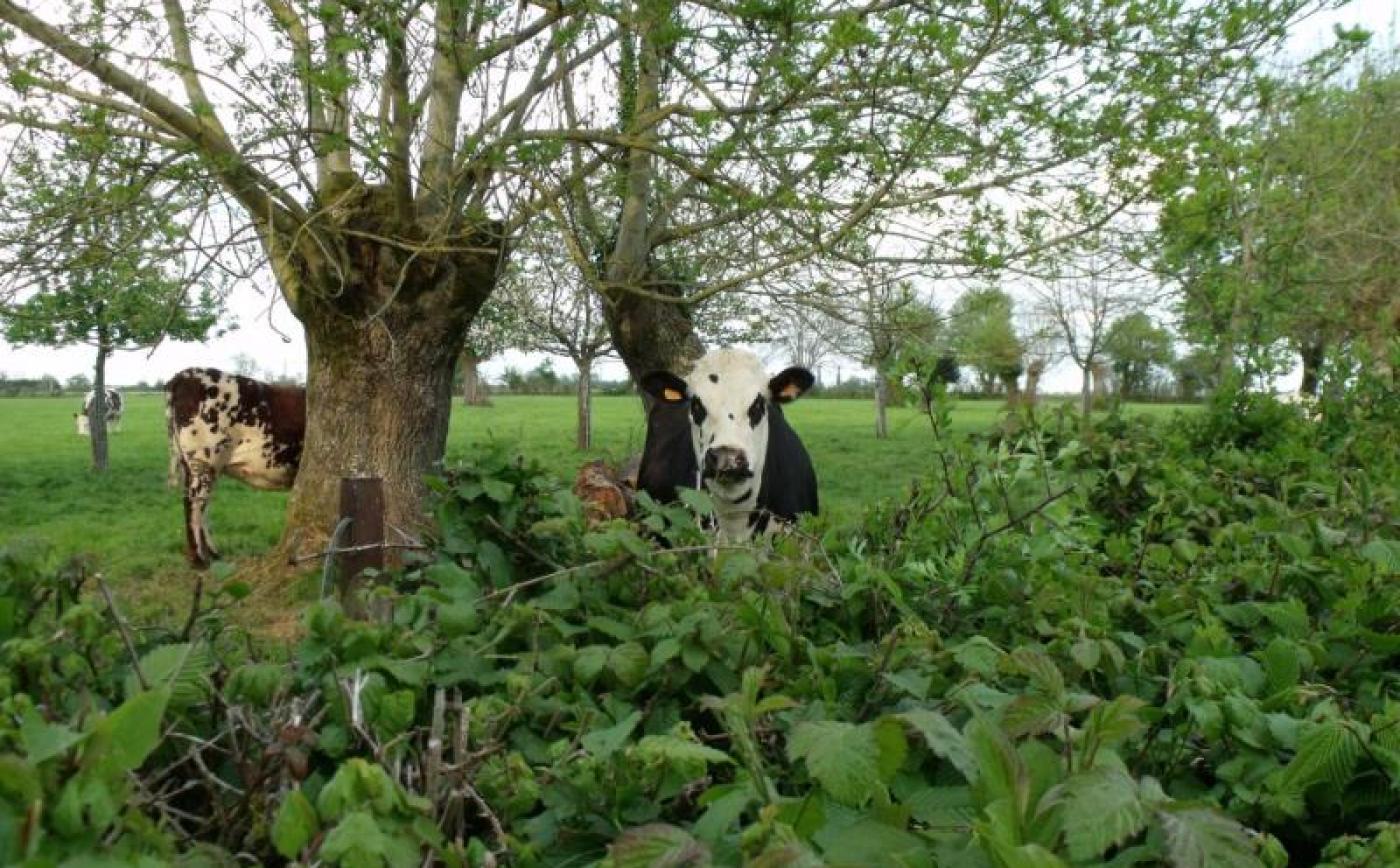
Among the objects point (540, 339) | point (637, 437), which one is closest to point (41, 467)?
point (540, 339)

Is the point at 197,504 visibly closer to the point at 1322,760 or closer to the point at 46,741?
the point at 46,741

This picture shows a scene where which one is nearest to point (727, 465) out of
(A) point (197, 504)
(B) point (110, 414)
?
(A) point (197, 504)

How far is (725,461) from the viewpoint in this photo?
5.91 meters

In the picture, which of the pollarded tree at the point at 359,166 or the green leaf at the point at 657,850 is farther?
the pollarded tree at the point at 359,166

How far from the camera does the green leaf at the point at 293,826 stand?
1.03m

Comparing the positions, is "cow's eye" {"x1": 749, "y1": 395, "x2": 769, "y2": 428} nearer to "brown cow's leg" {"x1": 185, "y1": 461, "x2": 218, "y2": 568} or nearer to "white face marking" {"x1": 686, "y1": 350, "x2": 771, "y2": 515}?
"white face marking" {"x1": 686, "y1": 350, "x2": 771, "y2": 515}

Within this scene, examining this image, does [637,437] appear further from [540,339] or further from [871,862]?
[871,862]

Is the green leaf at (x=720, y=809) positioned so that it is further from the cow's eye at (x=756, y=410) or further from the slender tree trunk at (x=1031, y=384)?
the cow's eye at (x=756, y=410)

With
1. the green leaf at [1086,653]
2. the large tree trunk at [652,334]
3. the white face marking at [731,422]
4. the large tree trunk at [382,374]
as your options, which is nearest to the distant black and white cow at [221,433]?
the large tree trunk at [382,374]

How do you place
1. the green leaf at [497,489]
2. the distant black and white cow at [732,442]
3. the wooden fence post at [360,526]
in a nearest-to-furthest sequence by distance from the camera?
1. the green leaf at [497,489]
2. the wooden fence post at [360,526]
3. the distant black and white cow at [732,442]

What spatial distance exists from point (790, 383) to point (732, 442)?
0.98 m

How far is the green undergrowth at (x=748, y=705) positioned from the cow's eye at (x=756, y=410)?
370 cm

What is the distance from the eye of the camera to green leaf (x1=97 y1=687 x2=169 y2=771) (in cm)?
96

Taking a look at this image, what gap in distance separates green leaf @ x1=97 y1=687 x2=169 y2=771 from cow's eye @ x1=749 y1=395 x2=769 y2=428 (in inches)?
217
